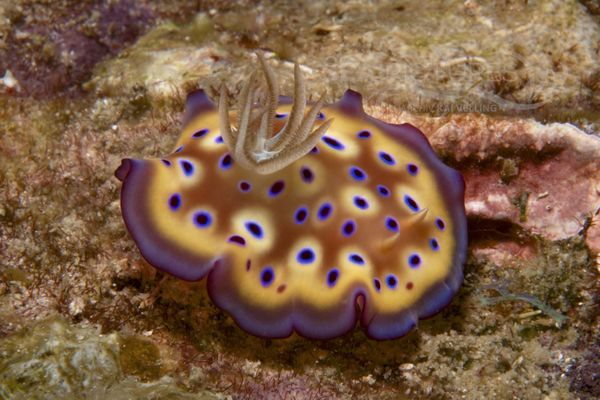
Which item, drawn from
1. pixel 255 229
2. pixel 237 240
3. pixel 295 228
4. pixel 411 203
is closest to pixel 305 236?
pixel 295 228

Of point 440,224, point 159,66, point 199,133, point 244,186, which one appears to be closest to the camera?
point 244,186

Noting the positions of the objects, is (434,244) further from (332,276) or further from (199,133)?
(199,133)

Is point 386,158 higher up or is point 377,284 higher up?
point 386,158

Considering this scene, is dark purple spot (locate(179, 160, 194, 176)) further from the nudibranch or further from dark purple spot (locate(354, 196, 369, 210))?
dark purple spot (locate(354, 196, 369, 210))

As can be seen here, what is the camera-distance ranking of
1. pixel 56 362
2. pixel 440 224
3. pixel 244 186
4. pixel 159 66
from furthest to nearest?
1. pixel 159 66
2. pixel 440 224
3. pixel 244 186
4. pixel 56 362

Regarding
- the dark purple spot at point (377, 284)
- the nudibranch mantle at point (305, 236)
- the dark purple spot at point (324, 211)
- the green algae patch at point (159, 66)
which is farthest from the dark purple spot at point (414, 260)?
the green algae patch at point (159, 66)

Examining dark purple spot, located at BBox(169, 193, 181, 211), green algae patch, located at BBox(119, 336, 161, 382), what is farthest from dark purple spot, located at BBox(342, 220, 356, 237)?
green algae patch, located at BBox(119, 336, 161, 382)

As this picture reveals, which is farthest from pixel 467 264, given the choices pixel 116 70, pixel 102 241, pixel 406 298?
pixel 116 70

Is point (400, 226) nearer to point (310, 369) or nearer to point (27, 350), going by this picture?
point (310, 369)
